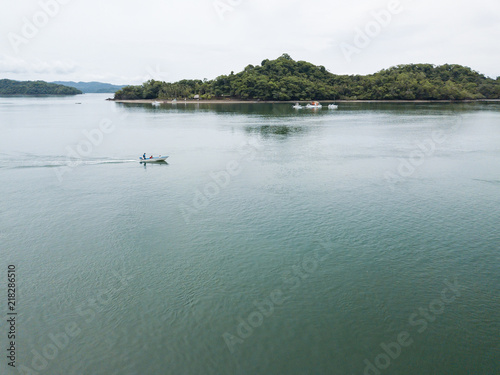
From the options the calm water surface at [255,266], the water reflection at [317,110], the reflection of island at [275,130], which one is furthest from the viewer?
the water reflection at [317,110]

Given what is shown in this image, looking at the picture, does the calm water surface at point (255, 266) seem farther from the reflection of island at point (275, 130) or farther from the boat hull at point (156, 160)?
the reflection of island at point (275, 130)

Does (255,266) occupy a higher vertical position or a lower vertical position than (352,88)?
lower

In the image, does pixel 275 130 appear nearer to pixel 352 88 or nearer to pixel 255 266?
pixel 255 266

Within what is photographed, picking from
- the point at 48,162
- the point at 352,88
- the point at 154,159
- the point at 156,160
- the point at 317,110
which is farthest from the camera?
the point at 352,88

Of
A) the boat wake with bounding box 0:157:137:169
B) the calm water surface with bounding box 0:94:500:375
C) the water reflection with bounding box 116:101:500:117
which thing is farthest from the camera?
the water reflection with bounding box 116:101:500:117

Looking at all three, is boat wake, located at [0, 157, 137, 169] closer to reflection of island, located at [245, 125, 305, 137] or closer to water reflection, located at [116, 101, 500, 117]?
reflection of island, located at [245, 125, 305, 137]

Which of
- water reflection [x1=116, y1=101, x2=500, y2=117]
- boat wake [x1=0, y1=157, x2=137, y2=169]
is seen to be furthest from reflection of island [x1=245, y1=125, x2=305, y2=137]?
boat wake [x1=0, y1=157, x2=137, y2=169]

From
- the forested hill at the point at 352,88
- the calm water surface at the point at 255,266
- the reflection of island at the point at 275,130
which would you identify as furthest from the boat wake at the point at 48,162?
the forested hill at the point at 352,88

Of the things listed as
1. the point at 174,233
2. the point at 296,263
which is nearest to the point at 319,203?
the point at 296,263

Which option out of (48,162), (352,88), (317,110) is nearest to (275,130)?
(48,162)

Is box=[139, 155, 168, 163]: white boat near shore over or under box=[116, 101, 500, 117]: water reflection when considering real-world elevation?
under
